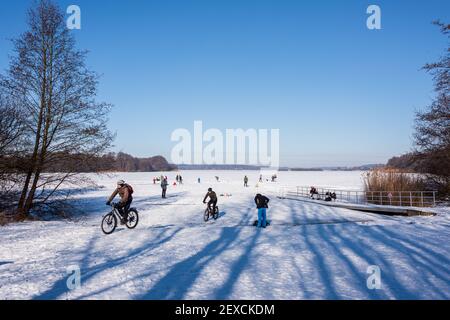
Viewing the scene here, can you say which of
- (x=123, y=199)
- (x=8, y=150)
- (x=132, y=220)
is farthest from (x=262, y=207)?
(x=8, y=150)

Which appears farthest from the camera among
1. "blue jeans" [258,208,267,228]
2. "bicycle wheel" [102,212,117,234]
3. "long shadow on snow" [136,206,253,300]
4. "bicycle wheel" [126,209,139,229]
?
"blue jeans" [258,208,267,228]

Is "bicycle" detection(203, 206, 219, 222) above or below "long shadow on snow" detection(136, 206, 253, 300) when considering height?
below

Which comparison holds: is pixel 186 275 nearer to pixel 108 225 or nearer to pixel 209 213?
pixel 108 225

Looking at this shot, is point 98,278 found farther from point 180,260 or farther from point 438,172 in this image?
point 438,172

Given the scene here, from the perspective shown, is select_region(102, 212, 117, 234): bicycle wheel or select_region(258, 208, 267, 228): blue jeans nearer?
select_region(102, 212, 117, 234): bicycle wheel

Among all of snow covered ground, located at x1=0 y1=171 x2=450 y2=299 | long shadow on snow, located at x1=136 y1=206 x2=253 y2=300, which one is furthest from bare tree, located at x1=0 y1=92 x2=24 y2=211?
long shadow on snow, located at x1=136 y1=206 x2=253 y2=300

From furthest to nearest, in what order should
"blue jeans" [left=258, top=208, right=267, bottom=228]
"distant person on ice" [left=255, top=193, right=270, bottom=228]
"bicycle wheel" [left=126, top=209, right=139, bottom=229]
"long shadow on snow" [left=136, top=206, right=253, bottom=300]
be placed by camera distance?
"blue jeans" [left=258, top=208, right=267, bottom=228]
"distant person on ice" [left=255, top=193, right=270, bottom=228]
"bicycle wheel" [left=126, top=209, right=139, bottom=229]
"long shadow on snow" [left=136, top=206, right=253, bottom=300]

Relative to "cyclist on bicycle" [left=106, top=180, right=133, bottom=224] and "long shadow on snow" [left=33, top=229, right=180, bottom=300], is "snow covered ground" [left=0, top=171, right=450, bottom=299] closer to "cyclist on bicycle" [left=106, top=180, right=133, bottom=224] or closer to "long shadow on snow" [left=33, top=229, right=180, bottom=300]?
"long shadow on snow" [left=33, top=229, right=180, bottom=300]

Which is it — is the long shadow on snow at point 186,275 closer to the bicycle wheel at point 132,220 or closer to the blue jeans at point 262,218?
the blue jeans at point 262,218

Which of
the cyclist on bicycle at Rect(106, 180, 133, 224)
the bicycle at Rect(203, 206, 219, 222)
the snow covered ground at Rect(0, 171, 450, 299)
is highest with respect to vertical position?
the cyclist on bicycle at Rect(106, 180, 133, 224)

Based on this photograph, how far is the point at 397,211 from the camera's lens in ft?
59.3

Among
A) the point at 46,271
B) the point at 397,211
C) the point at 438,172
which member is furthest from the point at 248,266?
the point at 438,172
